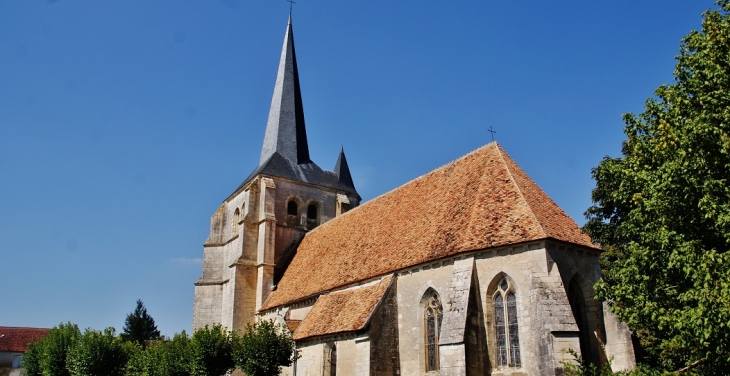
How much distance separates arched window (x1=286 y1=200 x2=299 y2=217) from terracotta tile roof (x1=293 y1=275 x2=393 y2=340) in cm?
1043

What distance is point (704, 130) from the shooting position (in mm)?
11492

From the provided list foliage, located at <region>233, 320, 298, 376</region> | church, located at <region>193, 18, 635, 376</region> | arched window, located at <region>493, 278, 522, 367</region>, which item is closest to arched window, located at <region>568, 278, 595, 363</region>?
church, located at <region>193, 18, 635, 376</region>

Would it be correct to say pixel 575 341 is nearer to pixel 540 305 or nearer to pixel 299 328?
pixel 540 305

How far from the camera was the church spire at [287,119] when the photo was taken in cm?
3400

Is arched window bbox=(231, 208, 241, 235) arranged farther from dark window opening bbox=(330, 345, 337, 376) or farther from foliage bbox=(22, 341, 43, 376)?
dark window opening bbox=(330, 345, 337, 376)

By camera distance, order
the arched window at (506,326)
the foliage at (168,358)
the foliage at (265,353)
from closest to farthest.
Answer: the arched window at (506,326), the foliage at (265,353), the foliage at (168,358)

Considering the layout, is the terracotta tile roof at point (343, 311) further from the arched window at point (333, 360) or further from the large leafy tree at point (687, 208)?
the large leafy tree at point (687, 208)

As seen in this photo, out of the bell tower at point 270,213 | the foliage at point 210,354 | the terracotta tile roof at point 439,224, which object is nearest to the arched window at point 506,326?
the terracotta tile roof at point 439,224

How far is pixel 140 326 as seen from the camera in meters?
53.4

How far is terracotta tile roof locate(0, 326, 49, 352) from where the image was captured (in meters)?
51.2

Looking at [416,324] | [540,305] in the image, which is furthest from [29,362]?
[540,305]

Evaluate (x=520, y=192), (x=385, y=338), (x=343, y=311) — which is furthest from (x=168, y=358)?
(x=520, y=192)

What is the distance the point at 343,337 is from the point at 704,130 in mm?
11720

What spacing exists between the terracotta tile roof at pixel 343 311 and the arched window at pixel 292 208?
34.2ft
